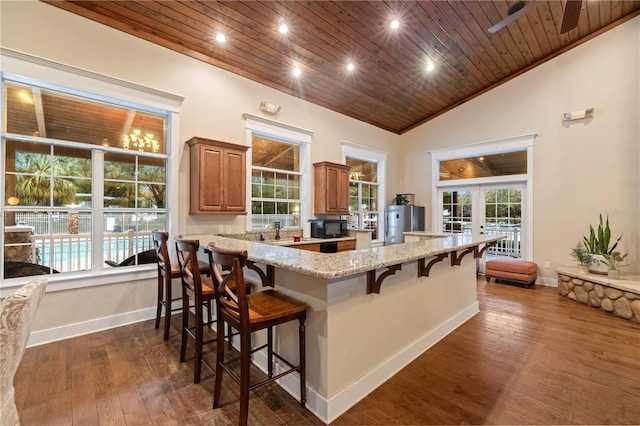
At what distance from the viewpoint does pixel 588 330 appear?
122 inches

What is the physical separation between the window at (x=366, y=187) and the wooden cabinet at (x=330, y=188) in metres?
0.69

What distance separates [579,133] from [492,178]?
4.89 feet

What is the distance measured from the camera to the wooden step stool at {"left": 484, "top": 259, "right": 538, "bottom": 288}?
4898 millimetres

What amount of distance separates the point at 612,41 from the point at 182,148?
275 inches

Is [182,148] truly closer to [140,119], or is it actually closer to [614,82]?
[140,119]

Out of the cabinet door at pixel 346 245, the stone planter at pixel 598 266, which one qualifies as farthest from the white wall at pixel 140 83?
the stone planter at pixel 598 266

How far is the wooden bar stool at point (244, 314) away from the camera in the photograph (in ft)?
5.16

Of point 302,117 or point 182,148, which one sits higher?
point 302,117

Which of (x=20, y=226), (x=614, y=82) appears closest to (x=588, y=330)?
(x=614, y=82)

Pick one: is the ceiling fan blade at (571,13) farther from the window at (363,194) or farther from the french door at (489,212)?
the window at (363,194)

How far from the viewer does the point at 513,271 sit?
500 centimetres

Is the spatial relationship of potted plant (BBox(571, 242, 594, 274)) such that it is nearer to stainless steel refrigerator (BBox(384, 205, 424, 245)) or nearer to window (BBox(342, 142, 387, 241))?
stainless steel refrigerator (BBox(384, 205, 424, 245))

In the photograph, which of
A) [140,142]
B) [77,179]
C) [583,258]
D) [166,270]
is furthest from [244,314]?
[583,258]

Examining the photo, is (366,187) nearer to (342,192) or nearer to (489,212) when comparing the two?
(342,192)
